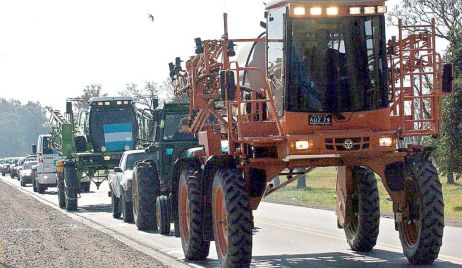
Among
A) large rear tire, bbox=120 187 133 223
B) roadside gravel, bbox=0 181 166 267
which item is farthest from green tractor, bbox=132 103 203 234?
large rear tire, bbox=120 187 133 223

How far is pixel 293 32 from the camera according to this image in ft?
48.4

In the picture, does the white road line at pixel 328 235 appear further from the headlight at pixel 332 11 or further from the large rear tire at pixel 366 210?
the headlight at pixel 332 11

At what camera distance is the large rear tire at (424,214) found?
576 inches

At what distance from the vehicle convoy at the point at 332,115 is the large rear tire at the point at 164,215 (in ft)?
22.6

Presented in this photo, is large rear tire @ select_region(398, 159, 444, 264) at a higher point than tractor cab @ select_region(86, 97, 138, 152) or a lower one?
lower

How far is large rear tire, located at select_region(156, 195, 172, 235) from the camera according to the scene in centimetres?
2270

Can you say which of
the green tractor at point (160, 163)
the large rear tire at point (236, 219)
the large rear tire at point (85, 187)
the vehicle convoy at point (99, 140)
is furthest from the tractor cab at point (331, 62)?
the large rear tire at point (85, 187)

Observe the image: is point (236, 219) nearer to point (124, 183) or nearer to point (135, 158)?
point (124, 183)

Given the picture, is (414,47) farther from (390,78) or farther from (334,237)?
(334,237)

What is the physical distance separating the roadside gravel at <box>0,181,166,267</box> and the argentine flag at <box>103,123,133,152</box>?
18.6 ft

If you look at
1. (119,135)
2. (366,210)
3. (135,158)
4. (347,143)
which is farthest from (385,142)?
(119,135)

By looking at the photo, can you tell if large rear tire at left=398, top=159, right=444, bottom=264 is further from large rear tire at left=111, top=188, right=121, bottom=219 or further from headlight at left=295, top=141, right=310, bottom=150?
large rear tire at left=111, top=188, right=121, bottom=219

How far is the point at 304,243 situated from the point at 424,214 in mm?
5208

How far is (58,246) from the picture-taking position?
69.3 ft
